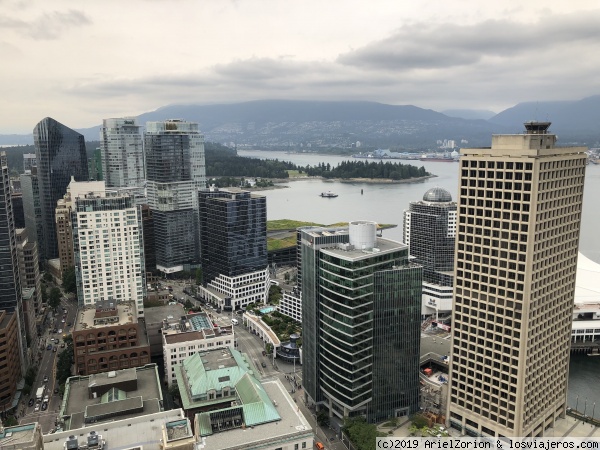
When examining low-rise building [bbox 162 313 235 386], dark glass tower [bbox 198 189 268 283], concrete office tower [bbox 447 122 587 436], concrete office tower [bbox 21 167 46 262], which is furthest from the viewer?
concrete office tower [bbox 21 167 46 262]

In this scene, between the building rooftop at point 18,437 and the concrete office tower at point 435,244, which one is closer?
the building rooftop at point 18,437

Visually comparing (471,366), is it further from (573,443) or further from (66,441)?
Result: (66,441)

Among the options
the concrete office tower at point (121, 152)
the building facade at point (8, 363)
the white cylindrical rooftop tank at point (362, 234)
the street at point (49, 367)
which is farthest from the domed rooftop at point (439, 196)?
the concrete office tower at point (121, 152)

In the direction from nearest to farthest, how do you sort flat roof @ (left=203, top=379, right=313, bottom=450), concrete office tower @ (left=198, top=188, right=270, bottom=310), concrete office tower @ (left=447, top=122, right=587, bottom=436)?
flat roof @ (left=203, top=379, right=313, bottom=450)
concrete office tower @ (left=447, top=122, right=587, bottom=436)
concrete office tower @ (left=198, top=188, right=270, bottom=310)

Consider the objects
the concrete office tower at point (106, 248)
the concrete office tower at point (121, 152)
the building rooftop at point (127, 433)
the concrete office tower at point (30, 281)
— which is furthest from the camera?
the concrete office tower at point (121, 152)

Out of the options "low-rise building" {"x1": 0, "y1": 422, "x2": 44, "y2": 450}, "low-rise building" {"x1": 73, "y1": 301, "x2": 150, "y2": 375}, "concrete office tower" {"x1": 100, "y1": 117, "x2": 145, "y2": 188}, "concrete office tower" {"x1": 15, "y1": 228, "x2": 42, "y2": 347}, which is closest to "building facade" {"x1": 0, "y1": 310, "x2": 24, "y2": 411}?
"low-rise building" {"x1": 73, "y1": 301, "x2": 150, "y2": 375}

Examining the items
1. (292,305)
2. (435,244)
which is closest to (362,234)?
(292,305)

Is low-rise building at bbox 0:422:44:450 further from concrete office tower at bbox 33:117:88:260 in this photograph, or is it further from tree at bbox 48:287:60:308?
concrete office tower at bbox 33:117:88:260

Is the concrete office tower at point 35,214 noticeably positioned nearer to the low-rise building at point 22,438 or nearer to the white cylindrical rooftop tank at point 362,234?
the low-rise building at point 22,438
